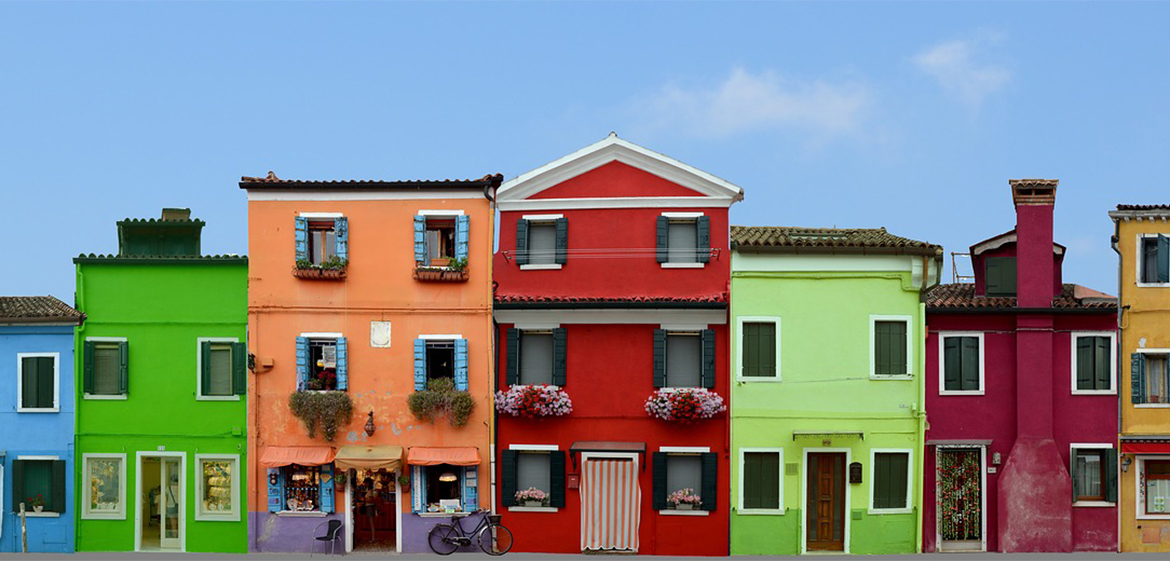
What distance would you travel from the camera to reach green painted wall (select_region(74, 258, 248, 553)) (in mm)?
27125

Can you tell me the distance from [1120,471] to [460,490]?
15.7 metres

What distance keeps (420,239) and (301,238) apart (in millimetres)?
2884

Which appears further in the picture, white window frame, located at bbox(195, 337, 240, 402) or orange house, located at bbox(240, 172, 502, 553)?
white window frame, located at bbox(195, 337, 240, 402)

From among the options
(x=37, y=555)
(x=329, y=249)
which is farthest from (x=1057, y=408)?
(x=37, y=555)

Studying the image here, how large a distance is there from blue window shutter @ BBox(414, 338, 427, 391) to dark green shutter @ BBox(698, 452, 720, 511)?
6956mm

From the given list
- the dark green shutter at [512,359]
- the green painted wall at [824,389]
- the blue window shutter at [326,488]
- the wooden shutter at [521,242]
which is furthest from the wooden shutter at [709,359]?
the blue window shutter at [326,488]

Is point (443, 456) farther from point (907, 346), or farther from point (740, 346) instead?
point (907, 346)

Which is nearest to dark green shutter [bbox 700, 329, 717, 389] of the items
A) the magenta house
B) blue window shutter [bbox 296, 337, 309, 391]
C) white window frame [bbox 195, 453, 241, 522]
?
the magenta house

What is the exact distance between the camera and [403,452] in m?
26.9

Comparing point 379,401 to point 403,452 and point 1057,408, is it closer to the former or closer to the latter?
point 403,452

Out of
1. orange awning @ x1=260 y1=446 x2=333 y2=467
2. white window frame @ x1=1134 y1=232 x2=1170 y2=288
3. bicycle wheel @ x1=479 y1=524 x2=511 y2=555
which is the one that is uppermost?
white window frame @ x1=1134 y1=232 x2=1170 y2=288

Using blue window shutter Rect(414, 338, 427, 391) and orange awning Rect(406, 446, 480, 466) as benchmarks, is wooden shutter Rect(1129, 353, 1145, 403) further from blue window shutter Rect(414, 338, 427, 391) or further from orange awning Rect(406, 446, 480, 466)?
blue window shutter Rect(414, 338, 427, 391)

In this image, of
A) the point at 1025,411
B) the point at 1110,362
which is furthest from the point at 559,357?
the point at 1110,362

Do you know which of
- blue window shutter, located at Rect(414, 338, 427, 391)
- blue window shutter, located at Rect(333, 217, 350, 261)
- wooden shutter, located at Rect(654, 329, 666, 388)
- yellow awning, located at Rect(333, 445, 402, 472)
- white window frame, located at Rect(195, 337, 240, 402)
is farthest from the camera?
white window frame, located at Rect(195, 337, 240, 402)
